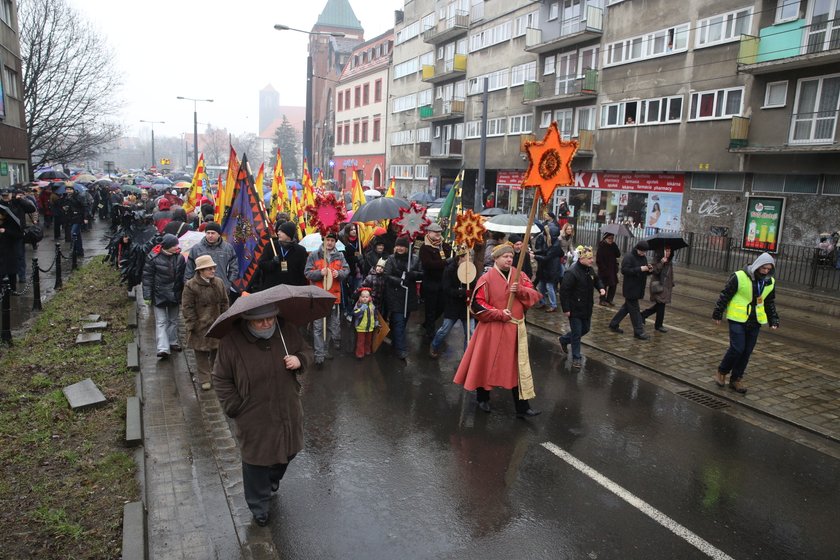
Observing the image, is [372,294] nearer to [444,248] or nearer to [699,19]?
[444,248]

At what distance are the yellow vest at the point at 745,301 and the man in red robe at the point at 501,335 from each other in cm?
272

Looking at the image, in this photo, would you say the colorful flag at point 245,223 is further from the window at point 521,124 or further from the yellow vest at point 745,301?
the window at point 521,124

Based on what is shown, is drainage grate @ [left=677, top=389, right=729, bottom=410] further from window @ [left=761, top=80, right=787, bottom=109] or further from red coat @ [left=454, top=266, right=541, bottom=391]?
window @ [left=761, top=80, right=787, bottom=109]

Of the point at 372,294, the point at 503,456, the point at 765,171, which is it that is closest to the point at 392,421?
the point at 503,456

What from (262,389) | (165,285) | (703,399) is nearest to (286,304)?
(262,389)

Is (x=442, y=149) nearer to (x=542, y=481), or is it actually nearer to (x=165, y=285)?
(x=165, y=285)

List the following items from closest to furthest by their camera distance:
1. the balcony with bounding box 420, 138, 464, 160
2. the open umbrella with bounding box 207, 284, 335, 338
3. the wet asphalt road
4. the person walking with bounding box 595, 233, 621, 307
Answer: the open umbrella with bounding box 207, 284, 335, 338, the wet asphalt road, the person walking with bounding box 595, 233, 621, 307, the balcony with bounding box 420, 138, 464, 160

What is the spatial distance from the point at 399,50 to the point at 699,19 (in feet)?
97.3

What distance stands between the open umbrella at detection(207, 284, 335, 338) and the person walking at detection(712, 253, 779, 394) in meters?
5.42

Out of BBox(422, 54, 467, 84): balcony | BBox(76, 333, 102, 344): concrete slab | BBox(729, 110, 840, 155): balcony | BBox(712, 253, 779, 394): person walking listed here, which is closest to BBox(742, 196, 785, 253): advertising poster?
BBox(729, 110, 840, 155): balcony

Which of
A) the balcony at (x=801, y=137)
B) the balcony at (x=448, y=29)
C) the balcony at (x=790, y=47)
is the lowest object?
the balcony at (x=801, y=137)

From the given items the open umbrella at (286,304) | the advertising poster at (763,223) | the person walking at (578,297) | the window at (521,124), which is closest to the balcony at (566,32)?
the window at (521,124)

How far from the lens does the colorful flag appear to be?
9.02 metres

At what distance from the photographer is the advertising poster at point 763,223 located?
21406 millimetres
